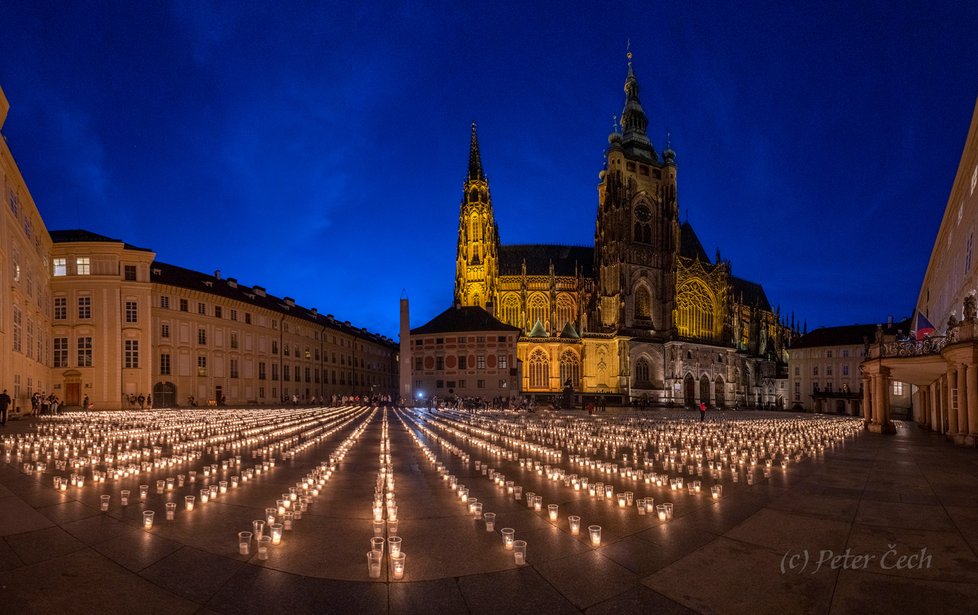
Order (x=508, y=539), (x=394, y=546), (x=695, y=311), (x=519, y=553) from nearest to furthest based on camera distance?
1. (x=394, y=546)
2. (x=519, y=553)
3. (x=508, y=539)
4. (x=695, y=311)

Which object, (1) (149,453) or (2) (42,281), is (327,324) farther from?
(1) (149,453)

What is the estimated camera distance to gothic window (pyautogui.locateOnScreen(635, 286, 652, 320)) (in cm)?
9150

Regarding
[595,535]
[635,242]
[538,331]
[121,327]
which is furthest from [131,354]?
[635,242]

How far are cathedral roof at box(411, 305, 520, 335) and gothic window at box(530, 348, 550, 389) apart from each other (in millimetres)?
6562

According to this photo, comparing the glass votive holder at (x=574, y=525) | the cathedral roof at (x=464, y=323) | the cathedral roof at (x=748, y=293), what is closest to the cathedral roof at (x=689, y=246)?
the cathedral roof at (x=748, y=293)

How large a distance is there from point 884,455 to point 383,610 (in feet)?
58.0

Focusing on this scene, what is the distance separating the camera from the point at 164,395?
2152 inches

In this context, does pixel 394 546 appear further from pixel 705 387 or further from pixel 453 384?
pixel 705 387

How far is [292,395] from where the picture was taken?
7106 cm

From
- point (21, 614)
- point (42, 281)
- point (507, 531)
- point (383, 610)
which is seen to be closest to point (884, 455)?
point (507, 531)

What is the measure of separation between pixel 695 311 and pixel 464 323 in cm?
4116

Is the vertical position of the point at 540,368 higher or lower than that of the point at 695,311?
lower

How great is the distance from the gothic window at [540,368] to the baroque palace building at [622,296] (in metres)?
0.15

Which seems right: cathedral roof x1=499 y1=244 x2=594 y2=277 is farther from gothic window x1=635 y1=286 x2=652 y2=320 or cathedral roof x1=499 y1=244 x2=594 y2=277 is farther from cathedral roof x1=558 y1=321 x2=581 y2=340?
cathedral roof x1=558 y1=321 x2=581 y2=340
